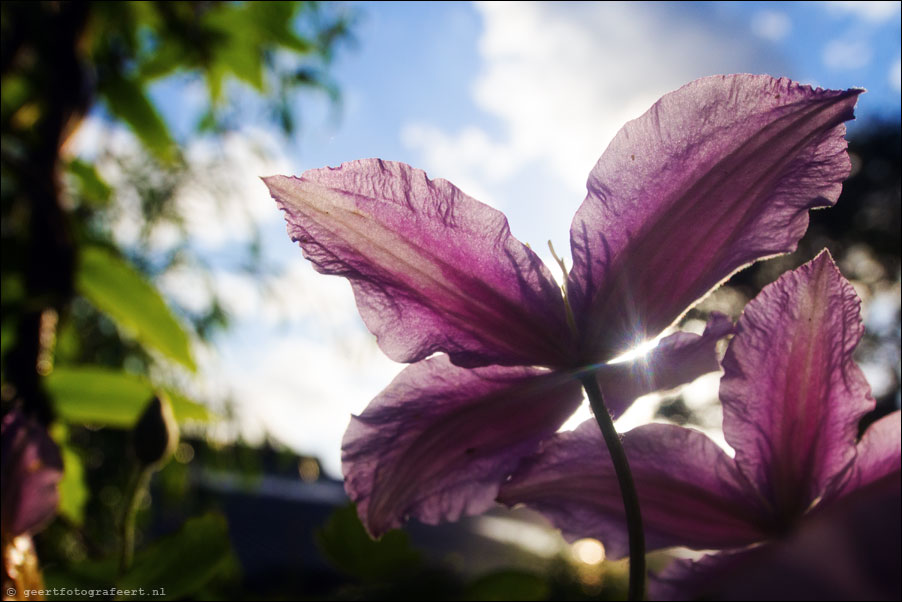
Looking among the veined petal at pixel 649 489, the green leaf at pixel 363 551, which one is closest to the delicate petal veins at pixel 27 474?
the green leaf at pixel 363 551

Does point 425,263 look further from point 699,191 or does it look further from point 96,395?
point 96,395

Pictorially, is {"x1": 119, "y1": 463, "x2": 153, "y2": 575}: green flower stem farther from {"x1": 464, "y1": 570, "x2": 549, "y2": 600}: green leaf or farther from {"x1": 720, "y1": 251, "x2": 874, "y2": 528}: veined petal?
{"x1": 720, "y1": 251, "x2": 874, "y2": 528}: veined petal

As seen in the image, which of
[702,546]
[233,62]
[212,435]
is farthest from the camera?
[212,435]

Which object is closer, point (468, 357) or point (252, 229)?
point (468, 357)

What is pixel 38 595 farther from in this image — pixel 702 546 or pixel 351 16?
pixel 351 16

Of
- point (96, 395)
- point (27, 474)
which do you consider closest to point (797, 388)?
point (27, 474)

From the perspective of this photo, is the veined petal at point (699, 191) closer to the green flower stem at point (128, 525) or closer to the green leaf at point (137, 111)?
the green flower stem at point (128, 525)

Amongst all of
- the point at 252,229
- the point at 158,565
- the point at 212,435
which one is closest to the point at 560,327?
the point at 158,565
